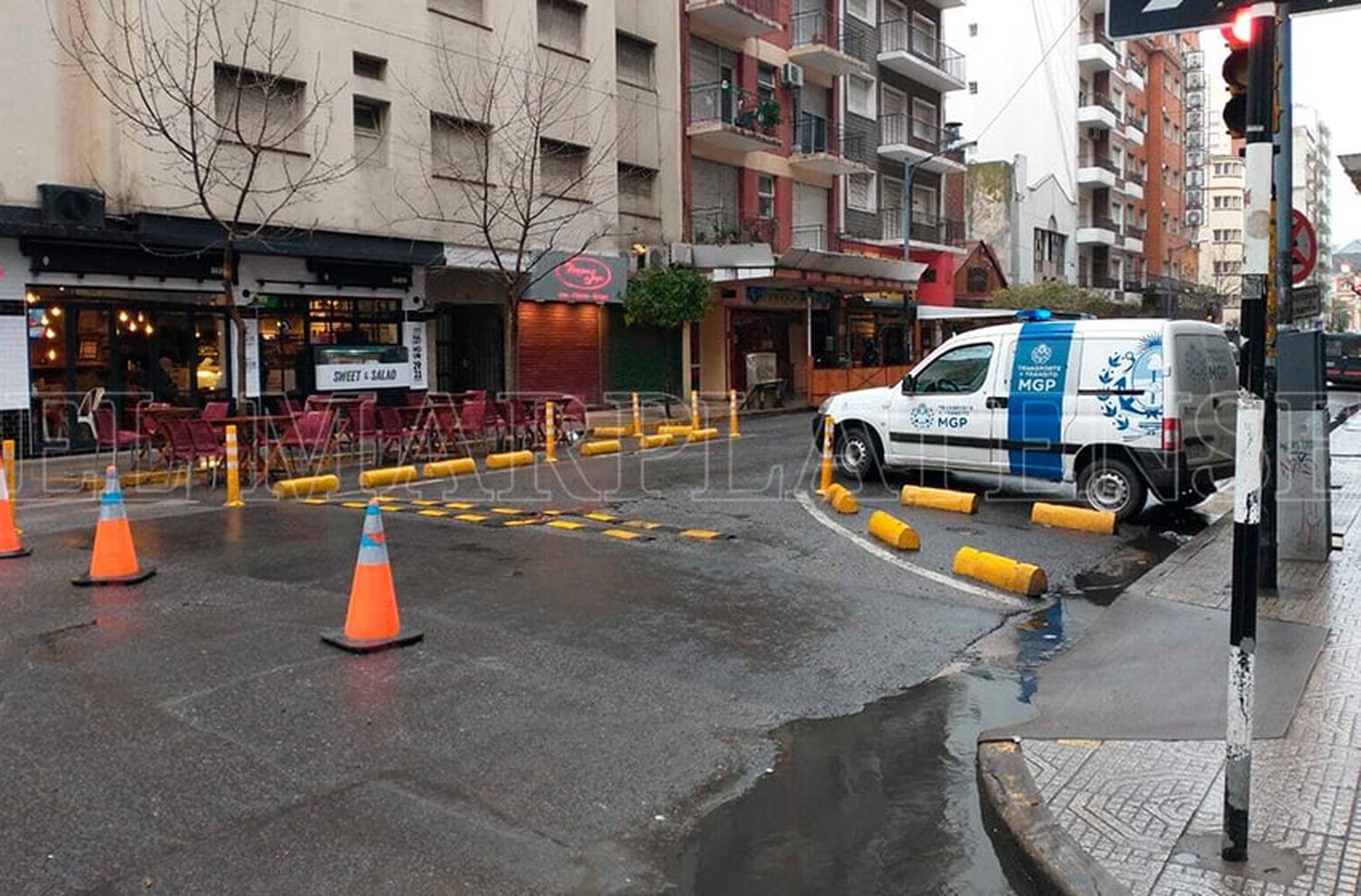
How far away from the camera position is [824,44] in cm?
3350

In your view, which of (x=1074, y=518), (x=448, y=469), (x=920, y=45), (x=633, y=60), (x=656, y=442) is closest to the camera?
(x=1074, y=518)

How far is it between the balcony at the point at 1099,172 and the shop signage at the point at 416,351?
4455 cm

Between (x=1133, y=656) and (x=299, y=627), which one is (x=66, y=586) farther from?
(x=1133, y=656)

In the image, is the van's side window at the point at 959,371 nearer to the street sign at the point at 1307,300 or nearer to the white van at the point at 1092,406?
the white van at the point at 1092,406

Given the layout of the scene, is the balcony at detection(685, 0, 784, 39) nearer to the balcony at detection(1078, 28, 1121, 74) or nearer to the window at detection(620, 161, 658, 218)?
the window at detection(620, 161, 658, 218)

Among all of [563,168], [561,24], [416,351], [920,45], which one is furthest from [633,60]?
[920,45]

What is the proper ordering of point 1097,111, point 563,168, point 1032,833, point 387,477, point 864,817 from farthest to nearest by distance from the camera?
point 1097,111 < point 563,168 < point 387,477 < point 864,817 < point 1032,833

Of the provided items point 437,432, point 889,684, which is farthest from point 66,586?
point 437,432

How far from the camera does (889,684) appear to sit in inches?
247

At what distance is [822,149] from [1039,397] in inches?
948

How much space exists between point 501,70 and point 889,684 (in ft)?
68.0

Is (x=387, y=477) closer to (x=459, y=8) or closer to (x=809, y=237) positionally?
(x=459, y=8)

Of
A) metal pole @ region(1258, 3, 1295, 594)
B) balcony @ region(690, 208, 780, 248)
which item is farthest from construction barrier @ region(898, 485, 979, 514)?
balcony @ region(690, 208, 780, 248)

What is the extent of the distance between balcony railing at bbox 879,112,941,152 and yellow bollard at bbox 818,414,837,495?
26636 millimetres
